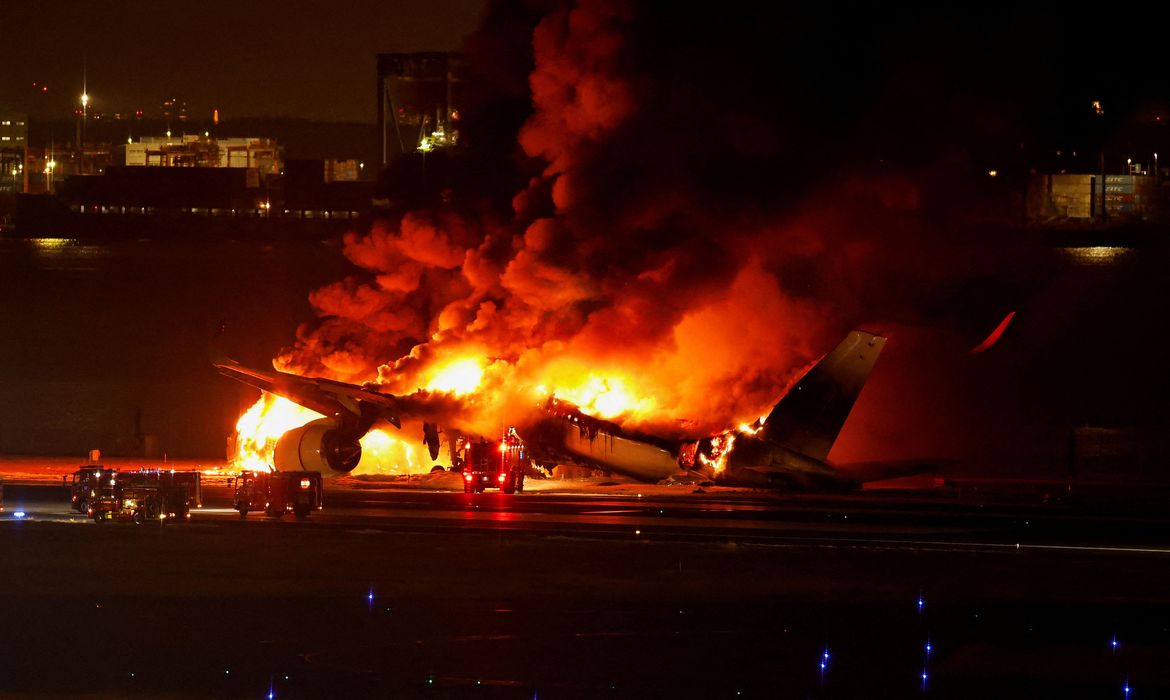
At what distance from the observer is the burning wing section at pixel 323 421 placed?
4722 centimetres

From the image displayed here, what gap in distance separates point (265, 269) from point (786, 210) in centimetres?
4699

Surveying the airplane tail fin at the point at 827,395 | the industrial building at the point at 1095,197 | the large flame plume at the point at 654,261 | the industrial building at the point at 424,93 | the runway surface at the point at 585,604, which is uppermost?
the industrial building at the point at 424,93

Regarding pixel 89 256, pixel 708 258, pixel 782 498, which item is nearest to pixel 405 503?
pixel 782 498

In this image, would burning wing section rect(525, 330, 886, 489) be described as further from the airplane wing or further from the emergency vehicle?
the emergency vehicle

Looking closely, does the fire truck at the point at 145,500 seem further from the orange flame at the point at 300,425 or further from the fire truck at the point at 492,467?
the orange flame at the point at 300,425

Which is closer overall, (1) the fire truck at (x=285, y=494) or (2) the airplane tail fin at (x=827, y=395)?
(1) the fire truck at (x=285, y=494)

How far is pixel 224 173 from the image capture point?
4641 inches

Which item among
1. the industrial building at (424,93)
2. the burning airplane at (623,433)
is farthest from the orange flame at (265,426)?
the industrial building at (424,93)

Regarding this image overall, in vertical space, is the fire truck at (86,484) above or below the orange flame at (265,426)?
below

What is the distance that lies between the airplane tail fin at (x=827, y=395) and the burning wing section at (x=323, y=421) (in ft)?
43.9

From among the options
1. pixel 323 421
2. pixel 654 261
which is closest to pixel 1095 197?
pixel 654 261

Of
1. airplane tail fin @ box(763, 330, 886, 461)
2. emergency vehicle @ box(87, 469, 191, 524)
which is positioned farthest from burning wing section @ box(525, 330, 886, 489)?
emergency vehicle @ box(87, 469, 191, 524)

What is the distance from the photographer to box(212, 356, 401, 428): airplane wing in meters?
46.8

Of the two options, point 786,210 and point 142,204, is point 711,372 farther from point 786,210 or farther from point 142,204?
point 142,204
